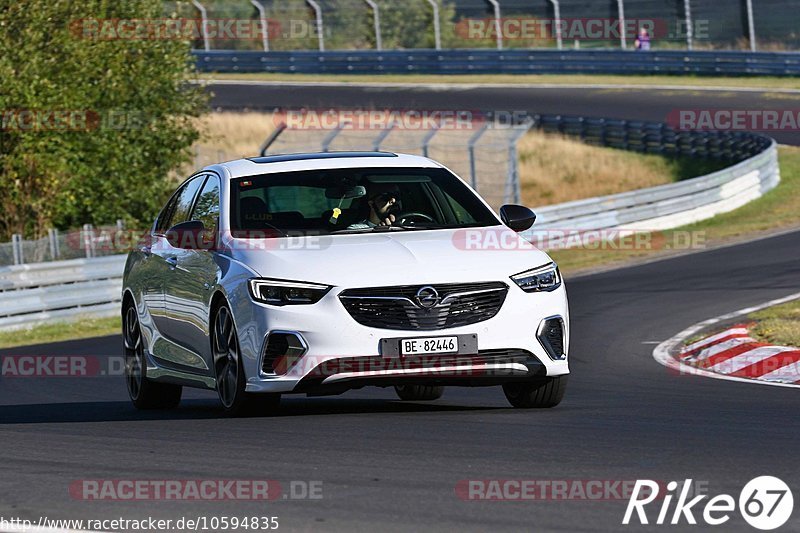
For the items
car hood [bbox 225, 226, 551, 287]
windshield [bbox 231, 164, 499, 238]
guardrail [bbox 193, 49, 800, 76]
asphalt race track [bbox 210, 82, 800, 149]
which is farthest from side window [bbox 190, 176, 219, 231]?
guardrail [bbox 193, 49, 800, 76]

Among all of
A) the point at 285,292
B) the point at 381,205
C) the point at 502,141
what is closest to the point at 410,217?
the point at 381,205

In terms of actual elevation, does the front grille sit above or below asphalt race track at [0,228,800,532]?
above

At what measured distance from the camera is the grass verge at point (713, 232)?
84.6 ft

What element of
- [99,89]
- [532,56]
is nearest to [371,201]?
[99,89]

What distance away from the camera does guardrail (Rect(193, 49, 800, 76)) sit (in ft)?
157

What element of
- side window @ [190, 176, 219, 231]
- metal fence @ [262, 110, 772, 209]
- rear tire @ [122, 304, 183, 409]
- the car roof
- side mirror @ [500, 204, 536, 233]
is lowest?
metal fence @ [262, 110, 772, 209]

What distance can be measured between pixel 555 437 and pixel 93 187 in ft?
74.2

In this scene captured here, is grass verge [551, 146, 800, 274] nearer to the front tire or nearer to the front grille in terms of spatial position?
the front tire

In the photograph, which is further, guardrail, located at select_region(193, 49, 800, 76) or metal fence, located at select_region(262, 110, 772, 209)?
guardrail, located at select_region(193, 49, 800, 76)

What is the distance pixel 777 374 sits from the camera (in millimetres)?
12547

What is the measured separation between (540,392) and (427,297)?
1.24 m

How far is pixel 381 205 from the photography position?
10.2 metres

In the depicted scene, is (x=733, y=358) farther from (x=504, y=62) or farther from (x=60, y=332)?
(x=504, y=62)

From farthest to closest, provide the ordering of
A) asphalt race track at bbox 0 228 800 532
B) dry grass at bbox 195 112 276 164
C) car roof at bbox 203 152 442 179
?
dry grass at bbox 195 112 276 164 < car roof at bbox 203 152 442 179 < asphalt race track at bbox 0 228 800 532
